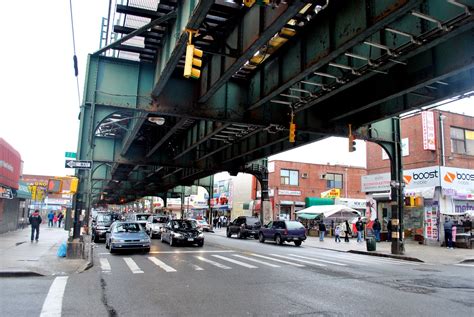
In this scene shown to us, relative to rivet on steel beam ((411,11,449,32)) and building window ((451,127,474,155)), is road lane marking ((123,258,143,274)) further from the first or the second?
building window ((451,127,474,155))

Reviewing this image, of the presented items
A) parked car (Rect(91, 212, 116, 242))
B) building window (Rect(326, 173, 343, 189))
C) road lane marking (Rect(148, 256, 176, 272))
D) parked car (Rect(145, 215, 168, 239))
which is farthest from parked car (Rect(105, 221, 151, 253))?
building window (Rect(326, 173, 343, 189))

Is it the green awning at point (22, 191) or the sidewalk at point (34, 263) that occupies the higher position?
the green awning at point (22, 191)

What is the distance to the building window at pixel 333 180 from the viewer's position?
2218 inches

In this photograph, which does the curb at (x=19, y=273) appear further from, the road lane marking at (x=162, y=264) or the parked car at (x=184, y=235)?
the parked car at (x=184, y=235)

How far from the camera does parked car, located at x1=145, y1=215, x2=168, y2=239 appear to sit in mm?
31859

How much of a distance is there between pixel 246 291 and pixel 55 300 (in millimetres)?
4260

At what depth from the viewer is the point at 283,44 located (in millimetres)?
13578

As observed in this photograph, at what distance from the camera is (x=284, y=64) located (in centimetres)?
1370

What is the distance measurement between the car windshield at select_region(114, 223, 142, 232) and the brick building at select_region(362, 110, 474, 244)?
17.2 m

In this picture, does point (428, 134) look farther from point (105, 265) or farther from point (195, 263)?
point (105, 265)

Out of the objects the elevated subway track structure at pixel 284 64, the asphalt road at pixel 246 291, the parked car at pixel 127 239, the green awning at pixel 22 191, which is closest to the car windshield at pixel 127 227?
the parked car at pixel 127 239

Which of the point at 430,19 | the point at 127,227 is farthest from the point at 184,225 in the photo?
the point at 430,19

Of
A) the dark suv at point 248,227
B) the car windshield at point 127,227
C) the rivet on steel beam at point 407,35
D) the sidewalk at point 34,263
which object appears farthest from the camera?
the dark suv at point 248,227

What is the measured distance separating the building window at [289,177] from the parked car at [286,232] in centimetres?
2248
